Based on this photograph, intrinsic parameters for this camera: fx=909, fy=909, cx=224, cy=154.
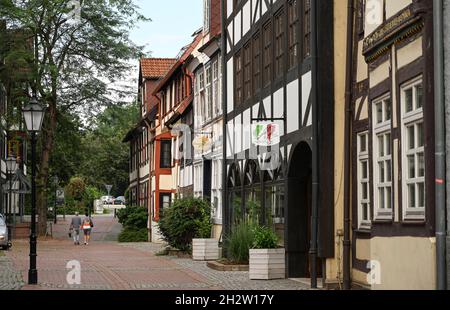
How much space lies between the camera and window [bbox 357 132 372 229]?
15.7 m

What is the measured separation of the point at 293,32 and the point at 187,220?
37.7ft

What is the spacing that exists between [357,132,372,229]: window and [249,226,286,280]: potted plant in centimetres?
400

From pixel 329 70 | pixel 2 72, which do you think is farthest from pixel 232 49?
pixel 2 72

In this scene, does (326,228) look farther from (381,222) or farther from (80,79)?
(80,79)

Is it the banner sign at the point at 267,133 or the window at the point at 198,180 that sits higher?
the banner sign at the point at 267,133

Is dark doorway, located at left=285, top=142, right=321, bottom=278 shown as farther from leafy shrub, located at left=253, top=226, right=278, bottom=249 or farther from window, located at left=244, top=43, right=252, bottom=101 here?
Answer: window, located at left=244, top=43, right=252, bottom=101

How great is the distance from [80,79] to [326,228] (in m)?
33.5

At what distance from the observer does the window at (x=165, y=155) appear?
48.9 meters

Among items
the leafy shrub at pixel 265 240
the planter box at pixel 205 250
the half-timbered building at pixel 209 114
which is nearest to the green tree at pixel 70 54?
the half-timbered building at pixel 209 114

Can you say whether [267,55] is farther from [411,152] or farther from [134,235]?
[134,235]

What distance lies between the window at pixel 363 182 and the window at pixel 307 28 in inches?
118

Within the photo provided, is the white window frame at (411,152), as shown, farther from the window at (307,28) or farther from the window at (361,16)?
the window at (307,28)

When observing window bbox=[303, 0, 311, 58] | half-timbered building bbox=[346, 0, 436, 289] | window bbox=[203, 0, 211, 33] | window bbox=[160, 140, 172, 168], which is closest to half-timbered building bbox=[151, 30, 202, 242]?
window bbox=[160, 140, 172, 168]
